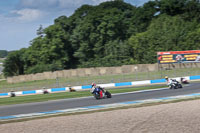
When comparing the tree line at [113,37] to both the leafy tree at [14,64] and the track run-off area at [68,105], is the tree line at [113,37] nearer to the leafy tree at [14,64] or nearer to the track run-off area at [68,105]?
the leafy tree at [14,64]

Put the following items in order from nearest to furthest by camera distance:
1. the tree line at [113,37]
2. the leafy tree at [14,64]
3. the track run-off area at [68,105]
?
the track run-off area at [68,105]
the tree line at [113,37]
the leafy tree at [14,64]

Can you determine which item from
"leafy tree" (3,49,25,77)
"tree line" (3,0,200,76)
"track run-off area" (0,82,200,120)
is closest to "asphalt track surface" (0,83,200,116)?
"track run-off area" (0,82,200,120)

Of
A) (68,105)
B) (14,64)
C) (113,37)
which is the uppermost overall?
(113,37)

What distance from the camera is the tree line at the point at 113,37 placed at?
48.9 m

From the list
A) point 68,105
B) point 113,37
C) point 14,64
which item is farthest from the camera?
point 14,64

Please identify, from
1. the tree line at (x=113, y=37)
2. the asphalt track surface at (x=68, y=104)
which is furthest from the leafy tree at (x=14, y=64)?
the asphalt track surface at (x=68, y=104)

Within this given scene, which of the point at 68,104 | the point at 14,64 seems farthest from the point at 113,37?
the point at 68,104

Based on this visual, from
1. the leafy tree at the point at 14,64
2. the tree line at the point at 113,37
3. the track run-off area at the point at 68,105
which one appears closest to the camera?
the track run-off area at the point at 68,105

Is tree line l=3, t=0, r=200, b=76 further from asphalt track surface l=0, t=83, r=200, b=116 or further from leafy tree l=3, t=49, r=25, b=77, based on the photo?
asphalt track surface l=0, t=83, r=200, b=116

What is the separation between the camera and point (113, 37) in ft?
179

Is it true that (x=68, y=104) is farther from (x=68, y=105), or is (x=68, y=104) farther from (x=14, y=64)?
(x=14, y=64)

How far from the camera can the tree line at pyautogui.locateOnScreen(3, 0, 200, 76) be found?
48869 millimetres

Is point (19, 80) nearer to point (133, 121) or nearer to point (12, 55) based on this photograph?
point (12, 55)

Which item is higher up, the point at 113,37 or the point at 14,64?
the point at 113,37
